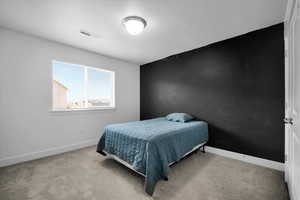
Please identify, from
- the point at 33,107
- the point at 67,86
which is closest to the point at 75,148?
the point at 33,107

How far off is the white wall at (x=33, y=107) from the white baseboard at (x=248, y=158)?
301 centimetres

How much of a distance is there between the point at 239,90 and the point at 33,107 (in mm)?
4120

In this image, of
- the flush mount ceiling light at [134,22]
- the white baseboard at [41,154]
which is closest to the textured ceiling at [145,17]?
the flush mount ceiling light at [134,22]

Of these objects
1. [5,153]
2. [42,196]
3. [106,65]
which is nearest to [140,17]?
Result: [106,65]

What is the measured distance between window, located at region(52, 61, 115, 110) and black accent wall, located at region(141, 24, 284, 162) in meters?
2.02

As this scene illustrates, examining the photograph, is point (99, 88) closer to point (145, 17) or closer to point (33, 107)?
point (33, 107)

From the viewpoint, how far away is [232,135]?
8.61ft

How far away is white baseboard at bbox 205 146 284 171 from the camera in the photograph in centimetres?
214

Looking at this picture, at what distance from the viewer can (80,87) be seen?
334 centimetres

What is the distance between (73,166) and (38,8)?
8.26 ft

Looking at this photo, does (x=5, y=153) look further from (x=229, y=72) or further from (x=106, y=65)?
(x=229, y=72)

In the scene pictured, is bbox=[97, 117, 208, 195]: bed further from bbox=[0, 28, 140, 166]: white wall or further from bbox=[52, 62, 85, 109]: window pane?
bbox=[52, 62, 85, 109]: window pane

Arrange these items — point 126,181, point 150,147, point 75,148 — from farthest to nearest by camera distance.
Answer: point 75,148 → point 126,181 → point 150,147

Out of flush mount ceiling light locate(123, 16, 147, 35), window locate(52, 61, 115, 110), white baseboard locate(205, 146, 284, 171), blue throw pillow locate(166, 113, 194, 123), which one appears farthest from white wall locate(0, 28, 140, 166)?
white baseboard locate(205, 146, 284, 171)
